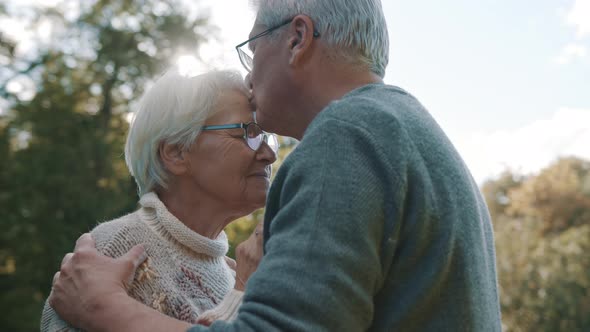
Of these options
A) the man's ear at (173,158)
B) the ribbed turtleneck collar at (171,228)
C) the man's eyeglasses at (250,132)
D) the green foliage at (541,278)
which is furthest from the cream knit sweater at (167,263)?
the green foliage at (541,278)

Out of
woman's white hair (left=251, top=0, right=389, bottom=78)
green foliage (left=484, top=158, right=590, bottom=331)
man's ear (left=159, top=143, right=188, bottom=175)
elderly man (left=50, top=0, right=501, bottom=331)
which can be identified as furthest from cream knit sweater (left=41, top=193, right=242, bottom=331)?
green foliage (left=484, top=158, right=590, bottom=331)

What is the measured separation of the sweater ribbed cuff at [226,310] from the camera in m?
1.70

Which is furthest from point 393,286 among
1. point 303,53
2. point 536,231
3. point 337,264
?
point 536,231

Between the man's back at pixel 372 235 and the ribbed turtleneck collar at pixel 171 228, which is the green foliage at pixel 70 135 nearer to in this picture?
the ribbed turtleneck collar at pixel 171 228

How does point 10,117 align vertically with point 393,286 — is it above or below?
below

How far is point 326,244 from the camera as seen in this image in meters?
1.33

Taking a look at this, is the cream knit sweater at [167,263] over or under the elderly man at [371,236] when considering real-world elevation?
under

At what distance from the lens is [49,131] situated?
1938 cm

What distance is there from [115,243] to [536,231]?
40.8m

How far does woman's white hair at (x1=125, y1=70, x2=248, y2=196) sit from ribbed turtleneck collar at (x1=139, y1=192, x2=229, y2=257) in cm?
15

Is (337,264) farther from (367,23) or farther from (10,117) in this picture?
(10,117)

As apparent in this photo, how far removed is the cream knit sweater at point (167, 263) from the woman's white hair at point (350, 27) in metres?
0.99

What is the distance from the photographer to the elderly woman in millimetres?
2754

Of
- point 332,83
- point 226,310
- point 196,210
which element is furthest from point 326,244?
point 196,210
